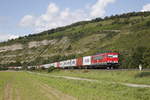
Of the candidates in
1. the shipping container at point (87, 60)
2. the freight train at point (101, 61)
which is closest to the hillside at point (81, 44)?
the shipping container at point (87, 60)

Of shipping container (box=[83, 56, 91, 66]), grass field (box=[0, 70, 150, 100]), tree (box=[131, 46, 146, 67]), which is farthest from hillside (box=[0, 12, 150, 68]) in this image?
grass field (box=[0, 70, 150, 100])

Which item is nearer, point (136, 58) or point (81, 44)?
point (136, 58)

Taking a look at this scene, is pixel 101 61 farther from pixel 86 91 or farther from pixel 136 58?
pixel 86 91

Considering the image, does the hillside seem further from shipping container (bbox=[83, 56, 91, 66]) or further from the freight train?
the freight train

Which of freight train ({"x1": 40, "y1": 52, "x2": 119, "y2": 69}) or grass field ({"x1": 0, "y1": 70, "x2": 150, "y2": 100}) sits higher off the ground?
freight train ({"x1": 40, "y1": 52, "x2": 119, "y2": 69})

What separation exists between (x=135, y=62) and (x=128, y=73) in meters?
12.7

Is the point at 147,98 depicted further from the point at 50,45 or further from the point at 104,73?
the point at 50,45

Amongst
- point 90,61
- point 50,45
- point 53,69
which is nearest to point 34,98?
point 90,61

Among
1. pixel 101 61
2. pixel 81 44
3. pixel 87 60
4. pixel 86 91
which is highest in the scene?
pixel 81 44

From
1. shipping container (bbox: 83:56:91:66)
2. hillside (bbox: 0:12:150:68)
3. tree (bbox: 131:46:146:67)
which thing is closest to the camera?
tree (bbox: 131:46:146:67)

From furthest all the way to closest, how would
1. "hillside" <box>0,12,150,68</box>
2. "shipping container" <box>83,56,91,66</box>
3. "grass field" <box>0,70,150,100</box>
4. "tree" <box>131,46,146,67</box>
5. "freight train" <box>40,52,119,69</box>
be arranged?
"hillside" <box>0,12,150,68</box>, "shipping container" <box>83,56,91,66</box>, "freight train" <box>40,52,119,69</box>, "tree" <box>131,46,146,67</box>, "grass field" <box>0,70,150,100</box>

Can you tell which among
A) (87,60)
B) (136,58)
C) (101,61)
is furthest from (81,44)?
(136,58)

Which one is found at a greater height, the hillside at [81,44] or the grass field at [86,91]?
the hillside at [81,44]

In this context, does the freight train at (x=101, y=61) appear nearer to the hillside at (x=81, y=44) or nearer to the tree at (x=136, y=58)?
the tree at (x=136, y=58)
